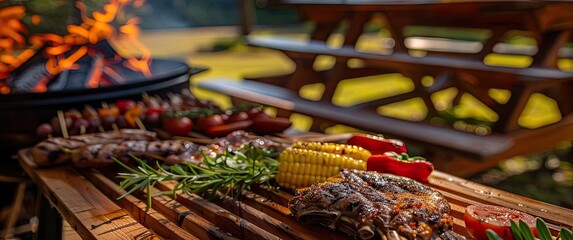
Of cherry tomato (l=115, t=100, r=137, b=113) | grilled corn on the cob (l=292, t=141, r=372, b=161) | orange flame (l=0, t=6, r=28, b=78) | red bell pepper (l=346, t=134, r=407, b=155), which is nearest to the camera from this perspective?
grilled corn on the cob (l=292, t=141, r=372, b=161)

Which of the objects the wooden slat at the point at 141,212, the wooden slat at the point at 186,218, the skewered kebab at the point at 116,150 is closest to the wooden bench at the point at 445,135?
the skewered kebab at the point at 116,150

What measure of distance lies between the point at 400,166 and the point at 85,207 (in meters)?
1.35

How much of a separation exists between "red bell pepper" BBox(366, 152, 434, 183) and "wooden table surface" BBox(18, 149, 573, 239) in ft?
0.41

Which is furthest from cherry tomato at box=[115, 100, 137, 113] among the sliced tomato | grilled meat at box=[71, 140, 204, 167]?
grilled meat at box=[71, 140, 204, 167]

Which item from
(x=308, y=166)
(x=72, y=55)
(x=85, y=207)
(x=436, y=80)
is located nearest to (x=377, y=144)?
(x=308, y=166)

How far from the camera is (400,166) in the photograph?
2.30m

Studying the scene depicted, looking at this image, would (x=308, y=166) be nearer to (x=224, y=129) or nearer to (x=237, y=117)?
(x=224, y=129)

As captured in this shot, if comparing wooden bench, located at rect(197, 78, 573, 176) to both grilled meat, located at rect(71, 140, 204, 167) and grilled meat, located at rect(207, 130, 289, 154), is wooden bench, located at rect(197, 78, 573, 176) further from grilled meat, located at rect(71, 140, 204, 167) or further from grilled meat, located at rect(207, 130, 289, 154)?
grilled meat, located at rect(71, 140, 204, 167)

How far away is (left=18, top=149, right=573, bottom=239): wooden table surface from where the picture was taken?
6.33 ft

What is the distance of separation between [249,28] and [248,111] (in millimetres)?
7427

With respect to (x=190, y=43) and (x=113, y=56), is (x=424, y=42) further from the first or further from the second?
(x=190, y=43)

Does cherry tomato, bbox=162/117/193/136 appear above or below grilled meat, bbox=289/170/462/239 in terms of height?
below

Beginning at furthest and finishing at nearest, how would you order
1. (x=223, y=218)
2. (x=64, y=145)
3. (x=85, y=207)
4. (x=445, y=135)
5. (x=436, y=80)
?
1. (x=436, y=80)
2. (x=445, y=135)
3. (x=64, y=145)
4. (x=85, y=207)
5. (x=223, y=218)

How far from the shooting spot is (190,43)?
17484mm
